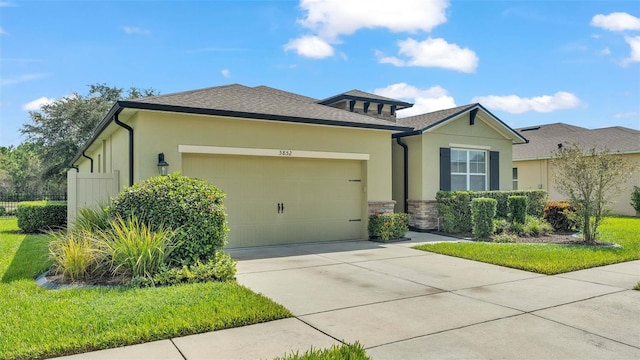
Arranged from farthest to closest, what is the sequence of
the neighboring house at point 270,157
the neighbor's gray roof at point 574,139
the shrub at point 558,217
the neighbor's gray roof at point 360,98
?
1. the neighbor's gray roof at point 574,139
2. the neighbor's gray roof at point 360,98
3. the shrub at point 558,217
4. the neighboring house at point 270,157

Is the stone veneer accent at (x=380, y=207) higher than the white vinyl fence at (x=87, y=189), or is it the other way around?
the white vinyl fence at (x=87, y=189)

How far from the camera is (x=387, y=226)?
11656 mm

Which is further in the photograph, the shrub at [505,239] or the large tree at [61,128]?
the large tree at [61,128]

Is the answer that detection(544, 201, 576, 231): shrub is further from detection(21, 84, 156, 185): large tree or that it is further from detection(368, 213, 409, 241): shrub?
detection(21, 84, 156, 185): large tree

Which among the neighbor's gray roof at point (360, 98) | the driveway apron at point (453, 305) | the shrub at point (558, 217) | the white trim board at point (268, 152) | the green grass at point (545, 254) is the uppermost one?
the neighbor's gray roof at point (360, 98)

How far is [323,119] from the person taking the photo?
1079 centimetres

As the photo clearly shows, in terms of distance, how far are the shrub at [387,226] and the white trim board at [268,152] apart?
1.72m

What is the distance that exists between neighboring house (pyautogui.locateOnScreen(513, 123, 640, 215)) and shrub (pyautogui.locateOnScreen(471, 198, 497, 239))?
9582 mm

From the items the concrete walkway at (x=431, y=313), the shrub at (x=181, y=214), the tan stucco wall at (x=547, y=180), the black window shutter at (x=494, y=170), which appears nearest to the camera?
the concrete walkway at (x=431, y=313)

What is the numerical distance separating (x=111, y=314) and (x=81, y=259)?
2239mm

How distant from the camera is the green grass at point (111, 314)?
410cm

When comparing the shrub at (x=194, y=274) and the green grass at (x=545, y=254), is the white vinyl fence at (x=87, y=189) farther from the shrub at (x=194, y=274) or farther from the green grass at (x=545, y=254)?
the green grass at (x=545, y=254)

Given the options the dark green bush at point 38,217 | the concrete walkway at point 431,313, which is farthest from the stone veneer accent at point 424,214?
the dark green bush at point 38,217

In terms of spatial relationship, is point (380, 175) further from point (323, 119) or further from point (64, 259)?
point (64, 259)
